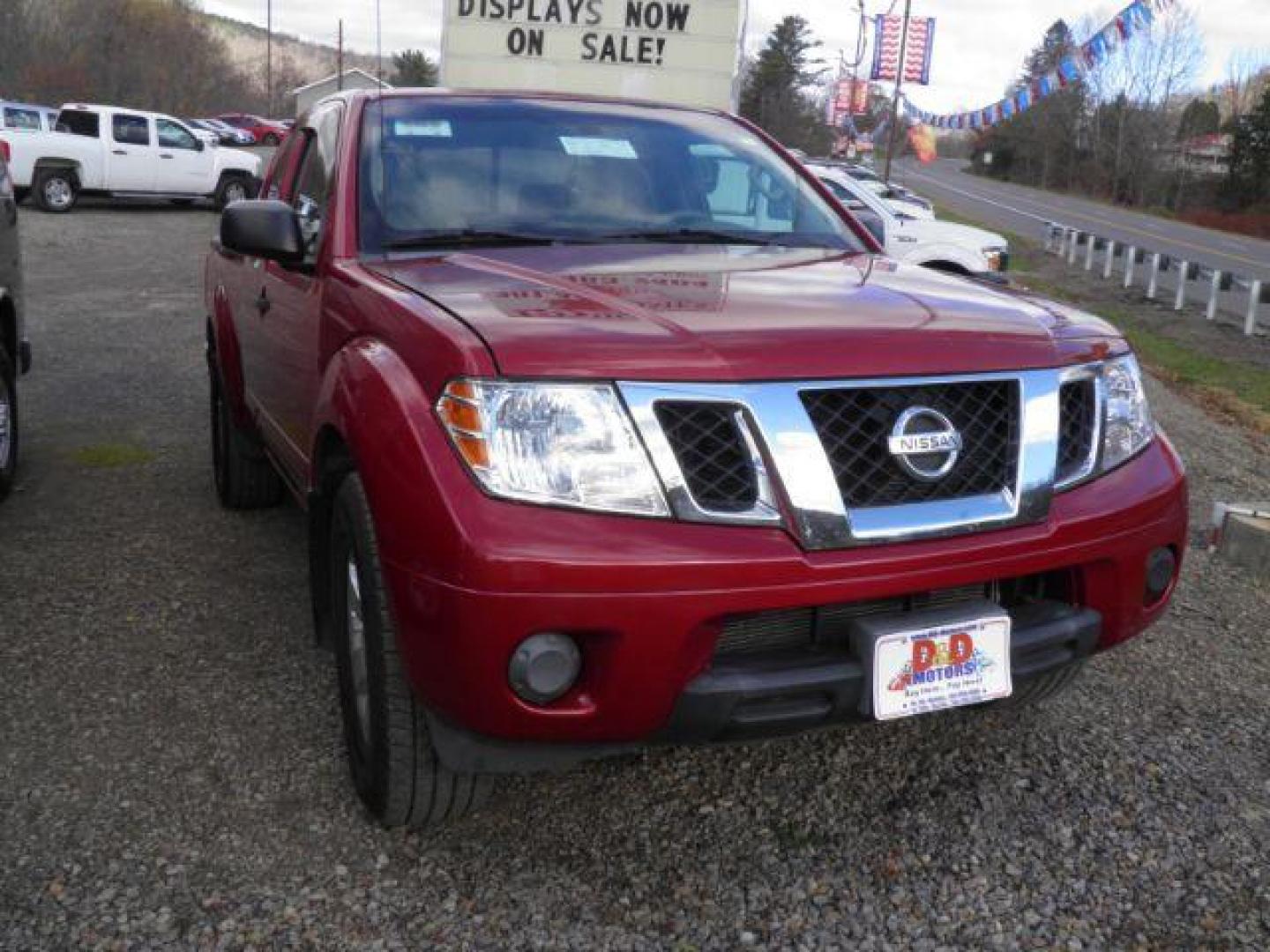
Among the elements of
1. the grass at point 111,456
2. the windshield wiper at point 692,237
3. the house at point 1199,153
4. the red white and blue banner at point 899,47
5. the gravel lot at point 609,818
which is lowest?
the grass at point 111,456

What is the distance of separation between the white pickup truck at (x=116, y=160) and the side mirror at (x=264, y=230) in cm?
1970

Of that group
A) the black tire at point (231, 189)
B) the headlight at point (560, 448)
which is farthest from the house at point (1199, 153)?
the headlight at point (560, 448)

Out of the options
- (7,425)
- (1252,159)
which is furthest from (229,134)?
(7,425)

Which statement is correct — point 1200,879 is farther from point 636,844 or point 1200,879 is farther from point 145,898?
point 145,898

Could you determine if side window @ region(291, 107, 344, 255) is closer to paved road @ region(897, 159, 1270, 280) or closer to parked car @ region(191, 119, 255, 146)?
paved road @ region(897, 159, 1270, 280)

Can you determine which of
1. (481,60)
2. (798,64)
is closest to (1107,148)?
(798,64)

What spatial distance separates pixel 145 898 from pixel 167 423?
4.78m

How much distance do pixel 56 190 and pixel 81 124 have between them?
4.28 feet

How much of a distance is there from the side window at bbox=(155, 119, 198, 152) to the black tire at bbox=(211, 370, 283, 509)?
18732mm

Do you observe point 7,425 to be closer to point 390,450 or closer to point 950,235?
point 390,450

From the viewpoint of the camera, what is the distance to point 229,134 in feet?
168

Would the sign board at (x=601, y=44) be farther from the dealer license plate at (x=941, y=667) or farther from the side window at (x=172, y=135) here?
the side window at (x=172, y=135)

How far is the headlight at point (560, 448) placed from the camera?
2174 mm

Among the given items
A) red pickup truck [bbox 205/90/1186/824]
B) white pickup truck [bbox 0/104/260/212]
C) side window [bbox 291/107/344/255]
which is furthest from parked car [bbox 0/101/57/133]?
red pickup truck [bbox 205/90/1186/824]
